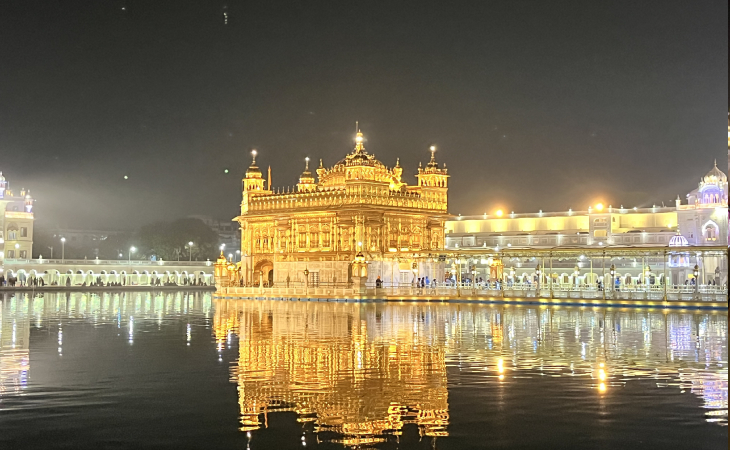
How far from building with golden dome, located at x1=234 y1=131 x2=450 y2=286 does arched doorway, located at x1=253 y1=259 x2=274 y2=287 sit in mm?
83

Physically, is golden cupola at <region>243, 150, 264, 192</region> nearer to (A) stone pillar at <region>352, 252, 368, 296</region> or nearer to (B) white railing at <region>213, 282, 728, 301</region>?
(B) white railing at <region>213, 282, 728, 301</region>

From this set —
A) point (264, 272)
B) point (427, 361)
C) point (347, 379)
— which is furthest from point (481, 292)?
point (347, 379)

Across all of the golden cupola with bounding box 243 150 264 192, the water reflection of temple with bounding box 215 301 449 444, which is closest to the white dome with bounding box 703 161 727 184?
the golden cupola with bounding box 243 150 264 192

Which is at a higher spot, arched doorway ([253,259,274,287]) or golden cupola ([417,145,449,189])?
golden cupola ([417,145,449,189])

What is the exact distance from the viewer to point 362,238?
2470 inches

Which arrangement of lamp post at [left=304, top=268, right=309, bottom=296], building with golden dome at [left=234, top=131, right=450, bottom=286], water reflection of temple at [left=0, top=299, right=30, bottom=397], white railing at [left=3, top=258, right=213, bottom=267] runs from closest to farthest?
water reflection of temple at [left=0, top=299, right=30, bottom=397] < lamp post at [left=304, top=268, right=309, bottom=296] < building with golden dome at [left=234, top=131, right=450, bottom=286] < white railing at [left=3, top=258, right=213, bottom=267]

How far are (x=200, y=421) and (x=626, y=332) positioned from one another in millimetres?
18714

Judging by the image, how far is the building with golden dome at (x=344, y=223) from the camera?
6306 cm

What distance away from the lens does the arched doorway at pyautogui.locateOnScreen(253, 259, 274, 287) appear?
7025cm

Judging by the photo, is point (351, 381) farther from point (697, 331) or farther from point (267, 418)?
point (697, 331)

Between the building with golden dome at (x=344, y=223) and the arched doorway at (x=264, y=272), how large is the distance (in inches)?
3.2

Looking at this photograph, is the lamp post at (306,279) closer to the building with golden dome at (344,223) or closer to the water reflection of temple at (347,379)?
the building with golden dome at (344,223)

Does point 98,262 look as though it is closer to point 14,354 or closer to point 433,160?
point 433,160

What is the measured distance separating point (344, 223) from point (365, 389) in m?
48.3
